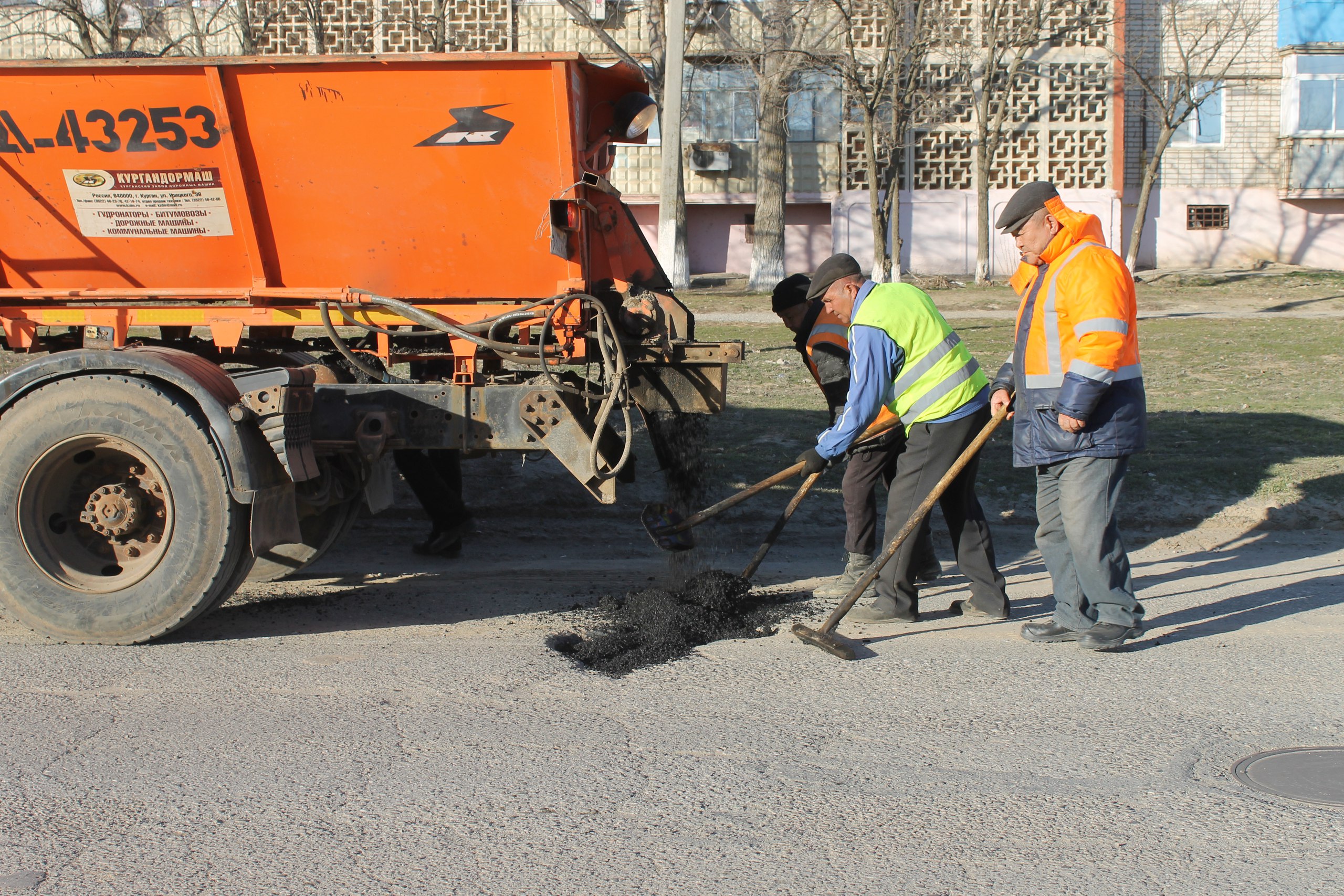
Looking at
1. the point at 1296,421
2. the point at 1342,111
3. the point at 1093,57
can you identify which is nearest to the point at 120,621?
the point at 1296,421

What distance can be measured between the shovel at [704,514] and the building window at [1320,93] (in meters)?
25.2

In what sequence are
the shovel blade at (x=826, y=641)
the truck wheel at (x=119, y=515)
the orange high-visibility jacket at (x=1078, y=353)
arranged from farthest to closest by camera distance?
the truck wheel at (x=119, y=515) → the shovel blade at (x=826, y=641) → the orange high-visibility jacket at (x=1078, y=353)

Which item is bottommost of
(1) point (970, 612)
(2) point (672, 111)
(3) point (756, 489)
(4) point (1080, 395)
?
(1) point (970, 612)

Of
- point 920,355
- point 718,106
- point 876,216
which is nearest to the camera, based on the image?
point 920,355

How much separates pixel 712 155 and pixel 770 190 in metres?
3.04

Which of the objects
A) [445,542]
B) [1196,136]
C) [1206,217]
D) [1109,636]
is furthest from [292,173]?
[1196,136]

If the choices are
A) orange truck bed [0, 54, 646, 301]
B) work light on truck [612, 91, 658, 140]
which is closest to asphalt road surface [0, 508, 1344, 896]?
orange truck bed [0, 54, 646, 301]

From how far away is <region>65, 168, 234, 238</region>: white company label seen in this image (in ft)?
16.1

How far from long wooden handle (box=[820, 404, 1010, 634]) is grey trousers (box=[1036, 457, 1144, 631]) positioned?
294mm

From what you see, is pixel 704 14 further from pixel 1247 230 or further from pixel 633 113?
pixel 633 113

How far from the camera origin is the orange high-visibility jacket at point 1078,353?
413 cm

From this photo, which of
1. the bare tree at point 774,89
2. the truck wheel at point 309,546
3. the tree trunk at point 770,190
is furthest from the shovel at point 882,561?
the bare tree at point 774,89

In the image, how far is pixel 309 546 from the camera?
17.8 ft

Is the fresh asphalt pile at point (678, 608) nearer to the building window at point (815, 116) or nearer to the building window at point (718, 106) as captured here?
the building window at point (718, 106)
